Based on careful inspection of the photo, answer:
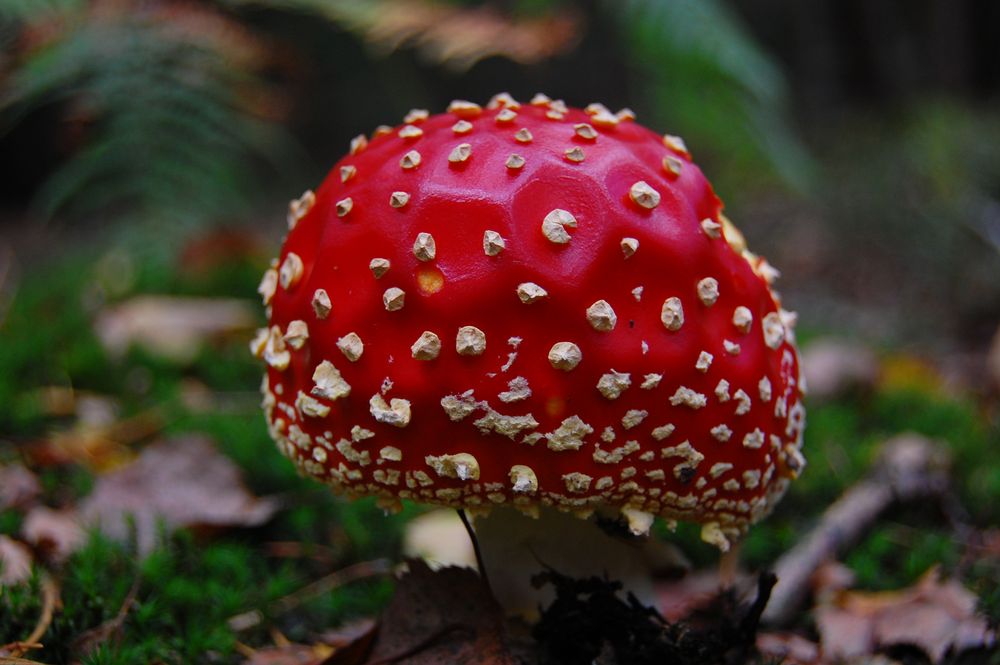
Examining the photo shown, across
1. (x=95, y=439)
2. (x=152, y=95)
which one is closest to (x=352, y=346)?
(x=95, y=439)

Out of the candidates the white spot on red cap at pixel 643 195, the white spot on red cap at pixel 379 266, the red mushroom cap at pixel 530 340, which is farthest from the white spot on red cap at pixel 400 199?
the white spot on red cap at pixel 643 195

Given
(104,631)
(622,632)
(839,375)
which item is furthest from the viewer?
(839,375)

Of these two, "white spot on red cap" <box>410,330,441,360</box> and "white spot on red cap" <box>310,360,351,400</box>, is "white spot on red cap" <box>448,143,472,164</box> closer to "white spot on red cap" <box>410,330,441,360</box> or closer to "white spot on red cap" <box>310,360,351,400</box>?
"white spot on red cap" <box>410,330,441,360</box>

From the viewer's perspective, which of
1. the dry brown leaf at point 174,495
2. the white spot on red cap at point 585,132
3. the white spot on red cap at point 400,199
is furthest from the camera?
the dry brown leaf at point 174,495

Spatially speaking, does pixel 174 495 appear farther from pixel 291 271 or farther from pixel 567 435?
pixel 567 435

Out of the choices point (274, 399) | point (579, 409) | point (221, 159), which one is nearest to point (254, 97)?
point (221, 159)

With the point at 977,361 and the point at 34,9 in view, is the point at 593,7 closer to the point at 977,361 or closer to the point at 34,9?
the point at 977,361

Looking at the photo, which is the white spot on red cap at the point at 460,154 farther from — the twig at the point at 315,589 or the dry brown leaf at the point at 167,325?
the dry brown leaf at the point at 167,325
